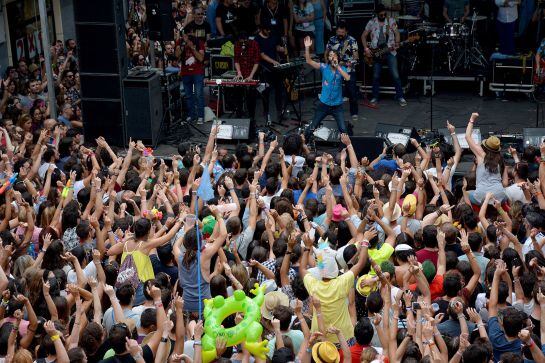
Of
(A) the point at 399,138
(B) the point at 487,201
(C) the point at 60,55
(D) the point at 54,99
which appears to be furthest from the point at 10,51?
(B) the point at 487,201

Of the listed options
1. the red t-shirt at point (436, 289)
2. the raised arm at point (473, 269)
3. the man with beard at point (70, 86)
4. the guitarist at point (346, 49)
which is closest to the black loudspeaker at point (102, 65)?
the man with beard at point (70, 86)

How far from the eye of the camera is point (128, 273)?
814 centimetres

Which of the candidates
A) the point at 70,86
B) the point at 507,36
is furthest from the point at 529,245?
the point at 70,86

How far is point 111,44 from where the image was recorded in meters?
14.8

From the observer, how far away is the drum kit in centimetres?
1736

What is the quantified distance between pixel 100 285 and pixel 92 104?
7610mm

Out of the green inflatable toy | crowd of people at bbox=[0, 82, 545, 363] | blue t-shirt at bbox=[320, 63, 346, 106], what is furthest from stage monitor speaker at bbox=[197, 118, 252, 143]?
the green inflatable toy

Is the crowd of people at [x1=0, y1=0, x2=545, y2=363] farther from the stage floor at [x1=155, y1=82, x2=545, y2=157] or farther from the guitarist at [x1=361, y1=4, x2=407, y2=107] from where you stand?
the guitarist at [x1=361, y1=4, x2=407, y2=107]

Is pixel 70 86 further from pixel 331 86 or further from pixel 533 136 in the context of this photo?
pixel 533 136

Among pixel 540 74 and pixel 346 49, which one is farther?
pixel 540 74

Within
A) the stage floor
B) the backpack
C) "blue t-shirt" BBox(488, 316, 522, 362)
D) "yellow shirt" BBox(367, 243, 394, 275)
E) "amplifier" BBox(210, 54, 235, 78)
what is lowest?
"blue t-shirt" BBox(488, 316, 522, 362)

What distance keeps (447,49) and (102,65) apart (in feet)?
20.5

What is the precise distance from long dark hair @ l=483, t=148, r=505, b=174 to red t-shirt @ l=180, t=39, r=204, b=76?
19.8 feet

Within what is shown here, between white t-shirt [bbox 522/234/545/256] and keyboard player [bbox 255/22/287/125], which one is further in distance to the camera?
keyboard player [bbox 255/22/287/125]
